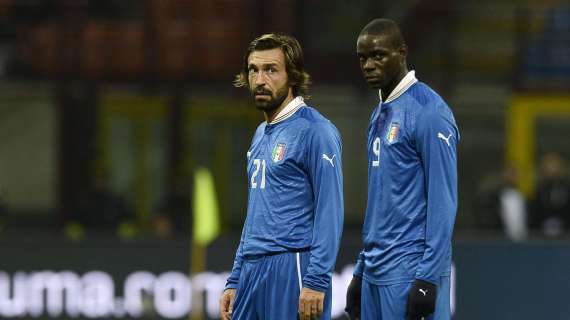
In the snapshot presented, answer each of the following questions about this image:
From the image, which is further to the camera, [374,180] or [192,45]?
[192,45]

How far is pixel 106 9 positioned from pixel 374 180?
9.56 m

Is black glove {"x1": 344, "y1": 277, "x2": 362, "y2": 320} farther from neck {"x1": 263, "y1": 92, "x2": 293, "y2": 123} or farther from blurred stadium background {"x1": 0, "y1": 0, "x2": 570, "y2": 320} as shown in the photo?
blurred stadium background {"x1": 0, "y1": 0, "x2": 570, "y2": 320}

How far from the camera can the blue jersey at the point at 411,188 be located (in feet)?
15.9

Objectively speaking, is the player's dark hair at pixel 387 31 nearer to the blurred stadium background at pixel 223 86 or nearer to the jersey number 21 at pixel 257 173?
the jersey number 21 at pixel 257 173

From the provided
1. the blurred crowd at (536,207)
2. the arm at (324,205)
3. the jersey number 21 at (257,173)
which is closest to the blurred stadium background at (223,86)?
the blurred crowd at (536,207)

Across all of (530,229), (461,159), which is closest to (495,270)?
(530,229)

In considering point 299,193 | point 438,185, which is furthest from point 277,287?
point 438,185

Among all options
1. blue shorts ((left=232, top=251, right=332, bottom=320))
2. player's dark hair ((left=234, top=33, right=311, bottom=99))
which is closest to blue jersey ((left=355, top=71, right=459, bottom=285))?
blue shorts ((left=232, top=251, right=332, bottom=320))

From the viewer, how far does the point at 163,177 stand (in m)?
14.2

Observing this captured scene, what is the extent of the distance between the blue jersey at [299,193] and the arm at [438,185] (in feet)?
1.44

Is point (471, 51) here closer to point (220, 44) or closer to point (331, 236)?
point (220, 44)

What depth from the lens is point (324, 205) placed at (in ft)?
16.8

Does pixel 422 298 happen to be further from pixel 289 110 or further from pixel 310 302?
pixel 289 110

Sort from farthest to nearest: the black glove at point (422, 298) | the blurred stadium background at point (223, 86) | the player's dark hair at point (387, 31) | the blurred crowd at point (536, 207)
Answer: the blurred stadium background at point (223, 86)
the blurred crowd at point (536, 207)
the player's dark hair at point (387, 31)
the black glove at point (422, 298)
